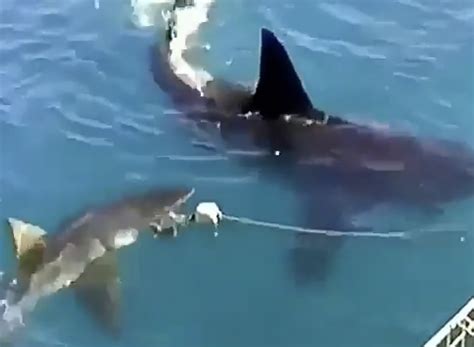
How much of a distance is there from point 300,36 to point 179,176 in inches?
18.2

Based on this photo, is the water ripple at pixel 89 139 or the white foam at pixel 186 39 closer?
the water ripple at pixel 89 139

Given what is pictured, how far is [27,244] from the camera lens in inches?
72.2

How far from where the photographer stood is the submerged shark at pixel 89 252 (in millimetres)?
1774

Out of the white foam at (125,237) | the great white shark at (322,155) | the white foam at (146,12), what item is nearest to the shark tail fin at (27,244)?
the white foam at (125,237)

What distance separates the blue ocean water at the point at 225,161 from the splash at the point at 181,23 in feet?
0.11

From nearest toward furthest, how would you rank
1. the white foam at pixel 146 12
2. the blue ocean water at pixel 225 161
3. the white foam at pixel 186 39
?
the blue ocean water at pixel 225 161 → the white foam at pixel 186 39 → the white foam at pixel 146 12

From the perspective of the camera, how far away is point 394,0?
2.32 meters

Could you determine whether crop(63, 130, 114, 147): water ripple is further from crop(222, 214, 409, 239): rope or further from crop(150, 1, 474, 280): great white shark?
crop(222, 214, 409, 239): rope

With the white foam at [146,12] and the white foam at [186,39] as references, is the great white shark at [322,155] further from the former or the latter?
the white foam at [146,12]

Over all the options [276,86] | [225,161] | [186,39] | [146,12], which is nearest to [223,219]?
[225,161]

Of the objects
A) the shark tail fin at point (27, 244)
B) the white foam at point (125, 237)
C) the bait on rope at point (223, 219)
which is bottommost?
the shark tail fin at point (27, 244)

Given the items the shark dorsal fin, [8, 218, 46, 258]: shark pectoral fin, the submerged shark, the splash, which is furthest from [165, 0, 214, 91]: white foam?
[8, 218, 46, 258]: shark pectoral fin

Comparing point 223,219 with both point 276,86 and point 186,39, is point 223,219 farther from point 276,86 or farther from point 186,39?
point 186,39

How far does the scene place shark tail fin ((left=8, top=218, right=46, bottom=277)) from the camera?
1.80 metres
